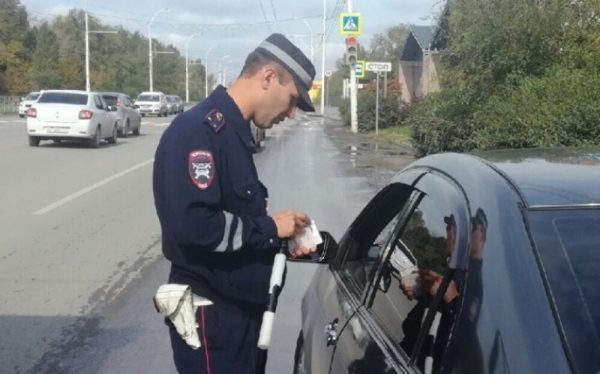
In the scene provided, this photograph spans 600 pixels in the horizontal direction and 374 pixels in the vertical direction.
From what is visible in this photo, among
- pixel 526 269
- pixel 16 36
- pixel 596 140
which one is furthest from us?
pixel 16 36

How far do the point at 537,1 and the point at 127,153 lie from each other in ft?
39.4

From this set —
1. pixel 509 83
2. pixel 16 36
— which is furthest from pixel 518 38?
pixel 16 36

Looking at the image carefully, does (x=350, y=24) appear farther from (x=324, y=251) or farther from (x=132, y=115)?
(x=324, y=251)

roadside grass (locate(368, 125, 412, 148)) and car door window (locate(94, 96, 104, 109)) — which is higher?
car door window (locate(94, 96, 104, 109))

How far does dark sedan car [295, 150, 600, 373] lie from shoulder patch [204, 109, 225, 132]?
2.44ft

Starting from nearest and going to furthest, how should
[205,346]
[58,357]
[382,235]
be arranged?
[205,346] → [382,235] → [58,357]

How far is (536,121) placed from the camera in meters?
11.0

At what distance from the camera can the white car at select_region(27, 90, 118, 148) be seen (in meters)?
22.4

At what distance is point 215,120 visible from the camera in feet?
8.96

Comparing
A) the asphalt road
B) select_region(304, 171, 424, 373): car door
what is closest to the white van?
the asphalt road

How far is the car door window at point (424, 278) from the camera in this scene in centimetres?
225

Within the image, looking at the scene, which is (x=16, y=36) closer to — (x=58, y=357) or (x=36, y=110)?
(x=36, y=110)

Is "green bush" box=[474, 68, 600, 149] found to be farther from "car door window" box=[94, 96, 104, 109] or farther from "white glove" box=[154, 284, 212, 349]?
"car door window" box=[94, 96, 104, 109]

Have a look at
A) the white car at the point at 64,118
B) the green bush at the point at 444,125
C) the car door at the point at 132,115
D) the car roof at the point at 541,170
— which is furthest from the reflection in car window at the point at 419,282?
the car door at the point at 132,115
